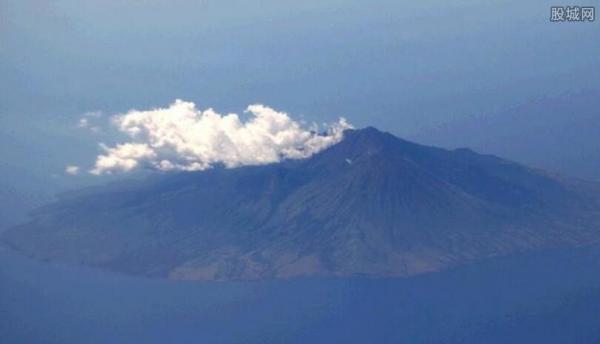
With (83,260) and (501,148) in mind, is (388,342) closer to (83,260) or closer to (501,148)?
(83,260)

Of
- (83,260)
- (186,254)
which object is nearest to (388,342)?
(186,254)

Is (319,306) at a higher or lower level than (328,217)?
lower

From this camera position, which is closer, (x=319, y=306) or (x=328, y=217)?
(x=319, y=306)

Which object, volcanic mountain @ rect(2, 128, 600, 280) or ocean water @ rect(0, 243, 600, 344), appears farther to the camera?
volcanic mountain @ rect(2, 128, 600, 280)

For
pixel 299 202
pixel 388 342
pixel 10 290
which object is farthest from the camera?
pixel 299 202
